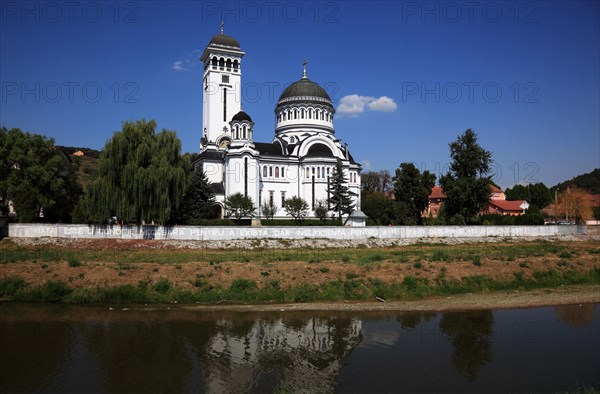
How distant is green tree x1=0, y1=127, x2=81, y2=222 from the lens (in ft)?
108

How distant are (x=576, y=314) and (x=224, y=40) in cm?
4773

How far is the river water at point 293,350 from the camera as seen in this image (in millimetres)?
11305

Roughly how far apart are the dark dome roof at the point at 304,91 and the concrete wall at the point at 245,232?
89.1 ft

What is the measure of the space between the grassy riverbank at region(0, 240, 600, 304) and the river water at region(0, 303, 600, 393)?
164 cm

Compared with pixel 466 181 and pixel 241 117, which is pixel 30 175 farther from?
pixel 466 181

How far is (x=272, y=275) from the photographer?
21766 millimetres

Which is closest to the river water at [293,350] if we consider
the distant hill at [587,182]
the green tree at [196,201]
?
the green tree at [196,201]

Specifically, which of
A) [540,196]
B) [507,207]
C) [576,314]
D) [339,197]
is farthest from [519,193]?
[576,314]

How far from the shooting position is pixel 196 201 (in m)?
39.2

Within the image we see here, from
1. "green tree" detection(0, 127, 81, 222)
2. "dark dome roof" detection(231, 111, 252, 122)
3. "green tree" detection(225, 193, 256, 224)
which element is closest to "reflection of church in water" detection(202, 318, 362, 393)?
"green tree" detection(0, 127, 81, 222)

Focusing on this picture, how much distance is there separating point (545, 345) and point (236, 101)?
4533 cm

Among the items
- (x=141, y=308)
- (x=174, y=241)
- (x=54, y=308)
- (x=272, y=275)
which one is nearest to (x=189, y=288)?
(x=141, y=308)

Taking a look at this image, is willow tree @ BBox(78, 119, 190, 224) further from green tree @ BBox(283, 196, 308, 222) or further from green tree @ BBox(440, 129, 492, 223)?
green tree @ BBox(440, 129, 492, 223)

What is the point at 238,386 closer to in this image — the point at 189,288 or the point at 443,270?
the point at 189,288
